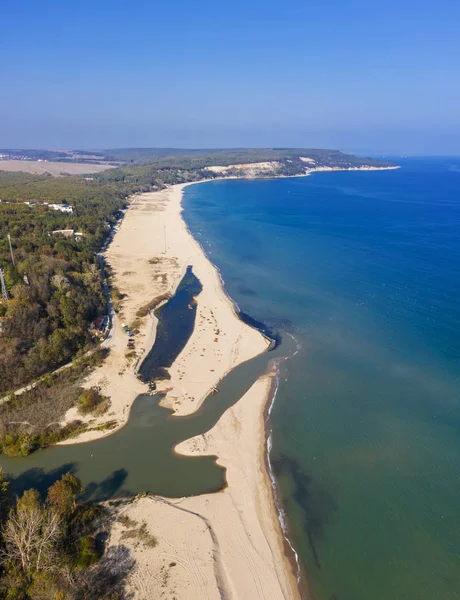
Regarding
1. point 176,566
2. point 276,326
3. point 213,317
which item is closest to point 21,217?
point 213,317

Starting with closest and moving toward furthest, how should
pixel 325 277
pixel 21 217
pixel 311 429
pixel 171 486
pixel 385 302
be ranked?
pixel 171 486 → pixel 311 429 → pixel 385 302 → pixel 325 277 → pixel 21 217

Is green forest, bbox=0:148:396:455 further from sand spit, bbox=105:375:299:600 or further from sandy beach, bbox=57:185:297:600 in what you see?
sand spit, bbox=105:375:299:600

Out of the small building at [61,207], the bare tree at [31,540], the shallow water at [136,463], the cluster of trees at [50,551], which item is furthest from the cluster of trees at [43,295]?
the bare tree at [31,540]

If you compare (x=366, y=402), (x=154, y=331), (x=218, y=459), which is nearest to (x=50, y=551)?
(x=218, y=459)

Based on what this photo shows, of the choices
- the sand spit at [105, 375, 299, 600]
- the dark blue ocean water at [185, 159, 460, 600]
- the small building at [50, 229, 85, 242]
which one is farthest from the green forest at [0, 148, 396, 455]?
the dark blue ocean water at [185, 159, 460, 600]

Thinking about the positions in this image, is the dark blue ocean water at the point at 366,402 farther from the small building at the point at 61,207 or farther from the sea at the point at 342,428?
the small building at the point at 61,207

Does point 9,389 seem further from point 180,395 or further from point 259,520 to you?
point 259,520

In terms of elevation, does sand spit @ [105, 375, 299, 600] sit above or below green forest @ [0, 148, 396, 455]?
below
